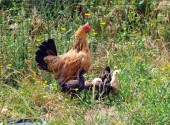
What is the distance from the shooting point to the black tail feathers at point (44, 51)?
6.86m

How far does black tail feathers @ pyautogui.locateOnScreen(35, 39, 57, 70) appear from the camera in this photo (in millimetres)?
6859

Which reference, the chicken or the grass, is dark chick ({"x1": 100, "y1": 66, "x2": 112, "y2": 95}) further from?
the chicken

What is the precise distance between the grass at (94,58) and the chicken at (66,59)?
0.51ft

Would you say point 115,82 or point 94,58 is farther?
point 94,58

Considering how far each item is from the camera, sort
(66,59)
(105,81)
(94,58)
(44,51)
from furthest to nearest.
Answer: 1. (94,58)
2. (44,51)
3. (66,59)
4. (105,81)

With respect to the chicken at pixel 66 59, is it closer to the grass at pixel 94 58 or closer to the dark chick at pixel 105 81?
the grass at pixel 94 58

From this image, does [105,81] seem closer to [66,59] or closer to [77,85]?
[77,85]

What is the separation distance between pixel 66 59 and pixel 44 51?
36 centimetres

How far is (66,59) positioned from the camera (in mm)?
6703

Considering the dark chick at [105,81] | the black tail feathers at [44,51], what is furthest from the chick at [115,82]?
the black tail feathers at [44,51]

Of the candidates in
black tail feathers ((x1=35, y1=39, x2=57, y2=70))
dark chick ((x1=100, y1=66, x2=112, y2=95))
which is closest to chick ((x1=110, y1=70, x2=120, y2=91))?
dark chick ((x1=100, y1=66, x2=112, y2=95))

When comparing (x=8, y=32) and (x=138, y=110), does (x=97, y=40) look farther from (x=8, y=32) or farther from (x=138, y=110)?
(x=138, y=110)

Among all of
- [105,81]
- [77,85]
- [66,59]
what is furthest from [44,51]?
[105,81]

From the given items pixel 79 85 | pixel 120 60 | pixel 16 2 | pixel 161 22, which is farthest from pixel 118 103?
pixel 16 2
